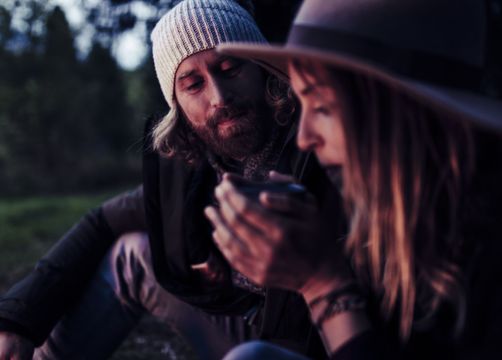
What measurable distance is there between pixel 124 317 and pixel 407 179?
1.82 m

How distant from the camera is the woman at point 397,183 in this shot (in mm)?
1510

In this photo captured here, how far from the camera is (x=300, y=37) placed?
1.69 metres

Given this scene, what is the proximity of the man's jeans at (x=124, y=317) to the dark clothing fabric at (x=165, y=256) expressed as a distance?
9 centimetres

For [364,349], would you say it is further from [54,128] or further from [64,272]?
[54,128]

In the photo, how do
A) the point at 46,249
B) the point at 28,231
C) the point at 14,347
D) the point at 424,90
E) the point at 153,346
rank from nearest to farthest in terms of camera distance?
1. the point at 424,90
2. the point at 14,347
3. the point at 153,346
4. the point at 46,249
5. the point at 28,231

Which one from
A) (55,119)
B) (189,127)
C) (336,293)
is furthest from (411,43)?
(55,119)

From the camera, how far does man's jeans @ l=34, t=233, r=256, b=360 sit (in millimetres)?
2777

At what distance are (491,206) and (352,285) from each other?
1.45 ft

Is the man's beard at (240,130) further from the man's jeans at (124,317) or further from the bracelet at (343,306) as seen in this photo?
the bracelet at (343,306)

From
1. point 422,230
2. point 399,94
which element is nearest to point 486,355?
point 422,230

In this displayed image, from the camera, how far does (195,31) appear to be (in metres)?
3.01

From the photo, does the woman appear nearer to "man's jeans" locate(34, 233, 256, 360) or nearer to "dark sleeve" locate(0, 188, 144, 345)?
"man's jeans" locate(34, 233, 256, 360)

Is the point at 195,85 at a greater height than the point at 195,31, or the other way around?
the point at 195,31

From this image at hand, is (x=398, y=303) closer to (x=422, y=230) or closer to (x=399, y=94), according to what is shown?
(x=422, y=230)
